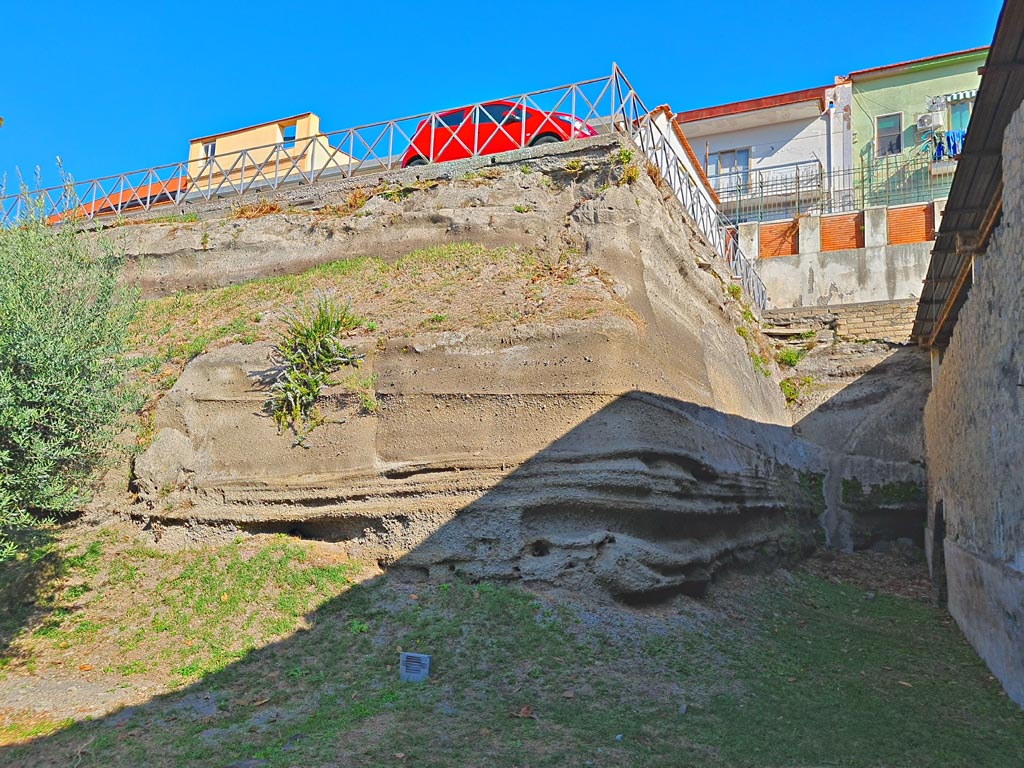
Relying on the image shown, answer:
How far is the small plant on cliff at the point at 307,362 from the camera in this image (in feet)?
31.1

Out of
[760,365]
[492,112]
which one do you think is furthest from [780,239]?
[492,112]

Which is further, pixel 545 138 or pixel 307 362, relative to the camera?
pixel 545 138

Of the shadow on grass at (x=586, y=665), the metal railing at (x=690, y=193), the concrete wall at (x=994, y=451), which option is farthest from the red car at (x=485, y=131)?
the concrete wall at (x=994, y=451)

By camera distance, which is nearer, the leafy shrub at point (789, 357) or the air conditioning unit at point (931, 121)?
the leafy shrub at point (789, 357)

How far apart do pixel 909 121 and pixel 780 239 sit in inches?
293

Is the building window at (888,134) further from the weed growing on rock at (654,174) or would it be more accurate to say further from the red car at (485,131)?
the weed growing on rock at (654,174)

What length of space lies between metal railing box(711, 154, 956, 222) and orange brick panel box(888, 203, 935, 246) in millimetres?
3138

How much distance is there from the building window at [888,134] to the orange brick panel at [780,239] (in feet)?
20.1

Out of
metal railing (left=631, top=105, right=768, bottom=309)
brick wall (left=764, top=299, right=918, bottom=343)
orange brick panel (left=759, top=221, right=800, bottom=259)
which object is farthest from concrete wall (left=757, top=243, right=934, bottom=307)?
brick wall (left=764, top=299, right=918, bottom=343)

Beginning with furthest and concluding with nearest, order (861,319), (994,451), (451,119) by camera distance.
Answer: (861,319)
(451,119)
(994,451)

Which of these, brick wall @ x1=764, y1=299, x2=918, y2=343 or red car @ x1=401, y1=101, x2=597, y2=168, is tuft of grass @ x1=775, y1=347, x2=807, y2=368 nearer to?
brick wall @ x1=764, y1=299, x2=918, y2=343

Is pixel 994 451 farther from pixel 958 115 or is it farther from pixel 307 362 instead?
pixel 958 115

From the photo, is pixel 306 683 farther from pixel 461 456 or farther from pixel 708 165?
pixel 708 165

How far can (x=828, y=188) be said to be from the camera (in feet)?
76.6
